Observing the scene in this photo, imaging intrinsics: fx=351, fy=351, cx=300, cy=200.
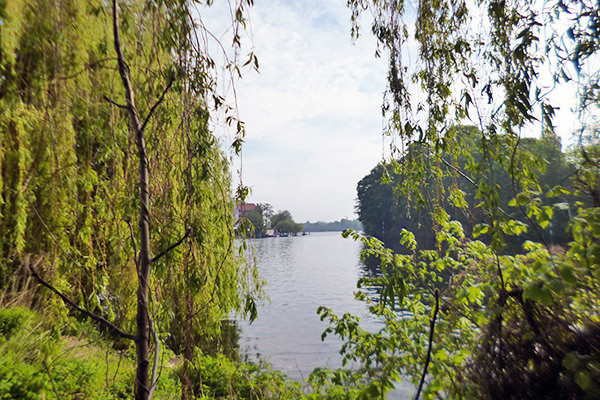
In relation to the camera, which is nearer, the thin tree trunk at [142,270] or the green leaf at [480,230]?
the thin tree trunk at [142,270]

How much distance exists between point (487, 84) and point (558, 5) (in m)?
0.57

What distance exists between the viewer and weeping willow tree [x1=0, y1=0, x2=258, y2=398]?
1.76 m

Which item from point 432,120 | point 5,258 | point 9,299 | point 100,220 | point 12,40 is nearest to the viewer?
point 12,40

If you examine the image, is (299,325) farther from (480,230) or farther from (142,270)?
(142,270)

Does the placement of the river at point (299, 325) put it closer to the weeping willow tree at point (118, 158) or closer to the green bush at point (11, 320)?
the weeping willow tree at point (118, 158)

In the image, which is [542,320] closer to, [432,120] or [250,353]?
[432,120]

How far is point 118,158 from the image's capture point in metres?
3.27

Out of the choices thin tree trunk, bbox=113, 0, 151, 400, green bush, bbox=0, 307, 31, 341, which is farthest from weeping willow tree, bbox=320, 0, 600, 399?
green bush, bbox=0, 307, 31, 341

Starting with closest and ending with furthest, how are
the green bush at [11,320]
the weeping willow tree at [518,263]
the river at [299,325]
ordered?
1. the weeping willow tree at [518,263]
2. the green bush at [11,320]
3. the river at [299,325]

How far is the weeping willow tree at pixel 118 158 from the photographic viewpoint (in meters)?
1.76

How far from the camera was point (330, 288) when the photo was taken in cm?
1841

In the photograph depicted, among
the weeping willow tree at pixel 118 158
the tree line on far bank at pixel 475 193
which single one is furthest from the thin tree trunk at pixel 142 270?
the tree line on far bank at pixel 475 193

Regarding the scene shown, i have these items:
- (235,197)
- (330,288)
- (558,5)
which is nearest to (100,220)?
(235,197)

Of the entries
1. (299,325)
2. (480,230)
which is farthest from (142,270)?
(299,325)
